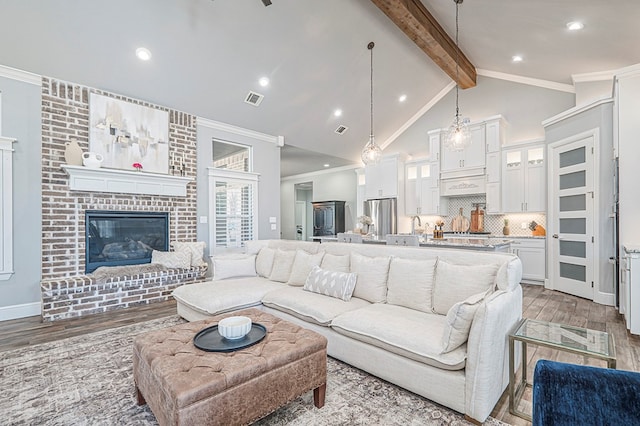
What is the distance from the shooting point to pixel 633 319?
3.11 metres

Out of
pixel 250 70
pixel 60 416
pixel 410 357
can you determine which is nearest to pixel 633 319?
pixel 410 357

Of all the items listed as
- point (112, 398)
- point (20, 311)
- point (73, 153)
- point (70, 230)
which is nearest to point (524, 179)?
point (112, 398)

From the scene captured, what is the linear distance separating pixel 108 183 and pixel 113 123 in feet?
2.94

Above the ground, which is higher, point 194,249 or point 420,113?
point 420,113

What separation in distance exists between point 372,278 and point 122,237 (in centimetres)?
391

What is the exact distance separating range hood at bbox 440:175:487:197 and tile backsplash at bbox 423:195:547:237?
0.29 m

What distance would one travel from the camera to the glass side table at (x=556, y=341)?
1659 millimetres

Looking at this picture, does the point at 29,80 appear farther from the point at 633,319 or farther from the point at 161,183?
the point at 633,319

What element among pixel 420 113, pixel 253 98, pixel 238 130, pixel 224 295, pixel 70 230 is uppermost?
pixel 420 113

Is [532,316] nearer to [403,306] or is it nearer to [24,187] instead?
[403,306]

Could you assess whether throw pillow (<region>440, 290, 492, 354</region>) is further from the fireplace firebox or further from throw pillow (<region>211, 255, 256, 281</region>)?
the fireplace firebox

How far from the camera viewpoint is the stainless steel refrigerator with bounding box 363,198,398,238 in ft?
24.5

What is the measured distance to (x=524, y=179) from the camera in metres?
5.79

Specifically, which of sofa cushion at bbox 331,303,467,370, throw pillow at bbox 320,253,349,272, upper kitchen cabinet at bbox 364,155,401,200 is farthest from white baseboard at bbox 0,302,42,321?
upper kitchen cabinet at bbox 364,155,401,200
